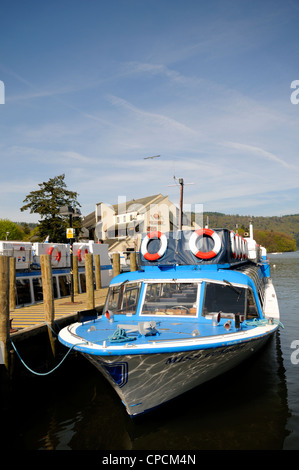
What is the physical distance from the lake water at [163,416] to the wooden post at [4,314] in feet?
3.07

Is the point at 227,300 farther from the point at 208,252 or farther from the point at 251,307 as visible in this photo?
the point at 208,252

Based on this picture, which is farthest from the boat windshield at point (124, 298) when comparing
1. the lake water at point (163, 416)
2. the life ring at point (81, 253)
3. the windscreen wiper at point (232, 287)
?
the life ring at point (81, 253)

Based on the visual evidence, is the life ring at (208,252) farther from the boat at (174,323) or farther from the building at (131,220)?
the building at (131,220)

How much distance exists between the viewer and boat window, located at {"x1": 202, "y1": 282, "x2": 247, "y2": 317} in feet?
29.4

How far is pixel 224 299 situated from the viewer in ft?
29.8

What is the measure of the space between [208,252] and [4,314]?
5.94 metres

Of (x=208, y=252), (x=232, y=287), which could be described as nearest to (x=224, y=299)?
(x=232, y=287)

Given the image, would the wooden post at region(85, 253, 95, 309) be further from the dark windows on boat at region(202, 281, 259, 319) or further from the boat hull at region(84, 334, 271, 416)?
the boat hull at region(84, 334, 271, 416)

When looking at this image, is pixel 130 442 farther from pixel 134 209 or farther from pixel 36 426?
pixel 134 209

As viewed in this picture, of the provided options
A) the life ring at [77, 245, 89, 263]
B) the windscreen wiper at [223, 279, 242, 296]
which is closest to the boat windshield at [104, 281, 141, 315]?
the windscreen wiper at [223, 279, 242, 296]

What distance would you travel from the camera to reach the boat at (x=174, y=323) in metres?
7.14

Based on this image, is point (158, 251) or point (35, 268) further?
point (35, 268)

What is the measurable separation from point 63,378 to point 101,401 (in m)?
2.09
